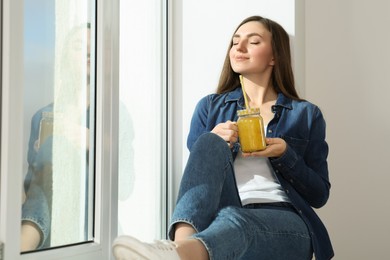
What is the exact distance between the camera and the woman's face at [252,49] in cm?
188

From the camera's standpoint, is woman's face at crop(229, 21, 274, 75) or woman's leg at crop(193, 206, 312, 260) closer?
woman's leg at crop(193, 206, 312, 260)

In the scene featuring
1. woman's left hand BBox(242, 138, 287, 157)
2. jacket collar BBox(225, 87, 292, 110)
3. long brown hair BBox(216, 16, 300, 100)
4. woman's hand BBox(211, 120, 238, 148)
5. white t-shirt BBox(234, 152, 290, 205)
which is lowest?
white t-shirt BBox(234, 152, 290, 205)

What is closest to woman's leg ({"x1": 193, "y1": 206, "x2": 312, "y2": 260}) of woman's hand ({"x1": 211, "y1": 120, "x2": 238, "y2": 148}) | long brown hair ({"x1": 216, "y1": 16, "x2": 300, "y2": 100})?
woman's hand ({"x1": 211, "y1": 120, "x2": 238, "y2": 148})

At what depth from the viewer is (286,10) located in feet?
6.52

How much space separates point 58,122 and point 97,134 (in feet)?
0.60

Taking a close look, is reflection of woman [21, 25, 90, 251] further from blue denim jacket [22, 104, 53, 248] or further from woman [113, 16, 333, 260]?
woman [113, 16, 333, 260]

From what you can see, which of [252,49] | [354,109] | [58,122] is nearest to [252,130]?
[252,49]

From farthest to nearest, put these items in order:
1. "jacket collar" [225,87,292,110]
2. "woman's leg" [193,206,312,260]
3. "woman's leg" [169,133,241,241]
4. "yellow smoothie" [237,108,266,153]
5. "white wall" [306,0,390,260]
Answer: "white wall" [306,0,390,260] → "jacket collar" [225,87,292,110] → "yellow smoothie" [237,108,266,153] → "woman's leg" [169,133,241,241] → "woman's leg" [193,206,312,260]

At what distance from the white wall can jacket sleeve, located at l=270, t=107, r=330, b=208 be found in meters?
0.61

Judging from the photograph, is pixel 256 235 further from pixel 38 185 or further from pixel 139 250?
pixel 38 185

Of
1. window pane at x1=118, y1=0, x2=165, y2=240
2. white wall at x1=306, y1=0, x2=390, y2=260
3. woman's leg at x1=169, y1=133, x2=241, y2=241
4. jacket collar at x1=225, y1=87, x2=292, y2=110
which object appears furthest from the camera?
white wall at x1=306, y1=0, x2=390, y2=260

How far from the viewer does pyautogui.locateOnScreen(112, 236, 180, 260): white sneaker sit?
1067 millimetres

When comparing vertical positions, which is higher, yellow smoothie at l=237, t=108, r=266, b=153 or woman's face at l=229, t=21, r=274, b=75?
woman's face at l=229, t=21, r=274, b=75

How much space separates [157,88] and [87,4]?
1.86 ft
